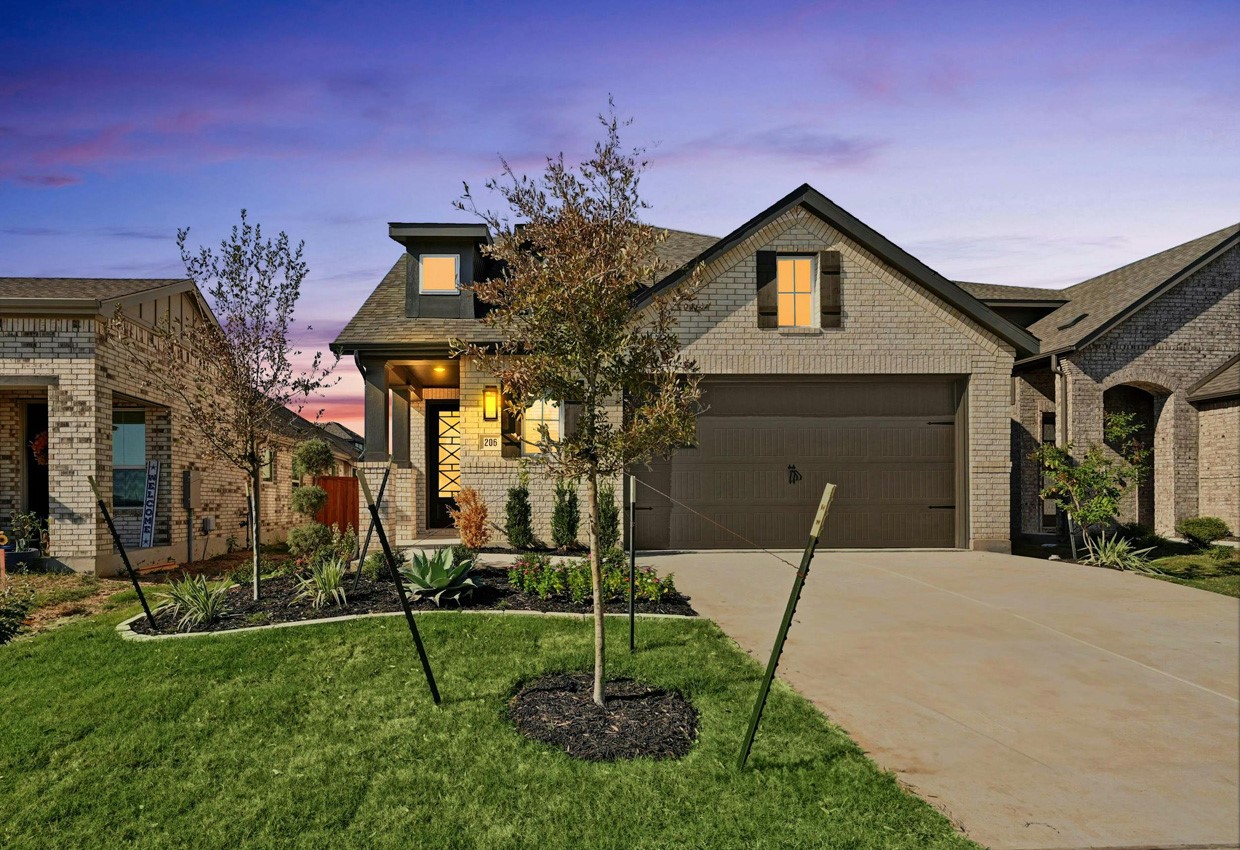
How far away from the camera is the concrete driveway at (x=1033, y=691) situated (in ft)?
12.2

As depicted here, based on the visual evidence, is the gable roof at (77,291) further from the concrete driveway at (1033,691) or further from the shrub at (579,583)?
the concrete driveway at (1033,691)

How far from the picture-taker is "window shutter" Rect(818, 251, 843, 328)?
13477mm

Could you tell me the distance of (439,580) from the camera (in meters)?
8.38

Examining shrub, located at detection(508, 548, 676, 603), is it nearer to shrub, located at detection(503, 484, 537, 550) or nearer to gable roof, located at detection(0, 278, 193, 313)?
shrub, located at detection(503, 484, 537, 550)

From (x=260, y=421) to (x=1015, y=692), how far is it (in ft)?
27.7

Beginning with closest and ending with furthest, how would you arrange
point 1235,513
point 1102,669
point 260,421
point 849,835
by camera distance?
point 849,835 → point 1102,669 → point 260,421 → point 1235,513

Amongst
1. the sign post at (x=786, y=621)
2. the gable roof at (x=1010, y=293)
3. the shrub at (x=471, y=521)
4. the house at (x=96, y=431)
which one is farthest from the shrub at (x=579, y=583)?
the gable roof at (x=1010, y=293)

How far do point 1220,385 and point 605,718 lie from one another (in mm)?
15954

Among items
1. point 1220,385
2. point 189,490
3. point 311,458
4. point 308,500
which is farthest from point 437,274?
point 1220,385

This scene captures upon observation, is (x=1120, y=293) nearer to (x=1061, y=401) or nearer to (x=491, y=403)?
(x=1061, y=401)

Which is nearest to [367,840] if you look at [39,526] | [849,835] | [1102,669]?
[849,835]

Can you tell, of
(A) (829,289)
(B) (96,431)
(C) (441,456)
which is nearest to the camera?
(B) (96,431)

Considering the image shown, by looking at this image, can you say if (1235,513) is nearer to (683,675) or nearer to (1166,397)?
(1166,397)

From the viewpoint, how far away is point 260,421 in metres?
9.09
